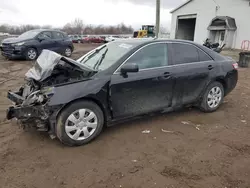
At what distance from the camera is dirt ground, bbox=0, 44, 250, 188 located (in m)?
2.72

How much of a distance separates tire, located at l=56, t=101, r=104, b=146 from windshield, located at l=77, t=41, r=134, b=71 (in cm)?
72

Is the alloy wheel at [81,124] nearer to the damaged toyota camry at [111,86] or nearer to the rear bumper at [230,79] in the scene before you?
the damaged toyota camry at [111,86]

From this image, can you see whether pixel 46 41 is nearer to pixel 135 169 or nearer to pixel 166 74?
pixel 166 74

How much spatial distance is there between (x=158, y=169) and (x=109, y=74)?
1.57 m

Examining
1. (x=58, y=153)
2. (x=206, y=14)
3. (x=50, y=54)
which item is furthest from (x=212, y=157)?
(x=206, y=14)

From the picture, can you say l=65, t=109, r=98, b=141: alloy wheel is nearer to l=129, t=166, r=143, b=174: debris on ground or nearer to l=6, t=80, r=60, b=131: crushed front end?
l=6, t=80, r=60, b=131: crushed front end

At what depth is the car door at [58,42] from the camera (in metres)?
13.1

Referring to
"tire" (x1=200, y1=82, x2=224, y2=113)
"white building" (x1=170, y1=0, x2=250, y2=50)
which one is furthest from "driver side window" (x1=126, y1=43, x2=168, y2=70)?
"white building" (x1=170, y1=0, x2=250, y2=50)

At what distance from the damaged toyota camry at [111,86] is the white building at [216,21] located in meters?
19.1

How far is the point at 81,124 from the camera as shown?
Result: 342 cm

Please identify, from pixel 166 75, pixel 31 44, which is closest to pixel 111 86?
pixel 166 75

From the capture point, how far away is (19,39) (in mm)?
11992

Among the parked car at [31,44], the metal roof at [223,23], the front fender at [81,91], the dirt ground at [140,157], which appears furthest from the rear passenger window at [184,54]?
the metal roof at [223,23]

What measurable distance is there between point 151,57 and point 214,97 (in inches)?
71.3
